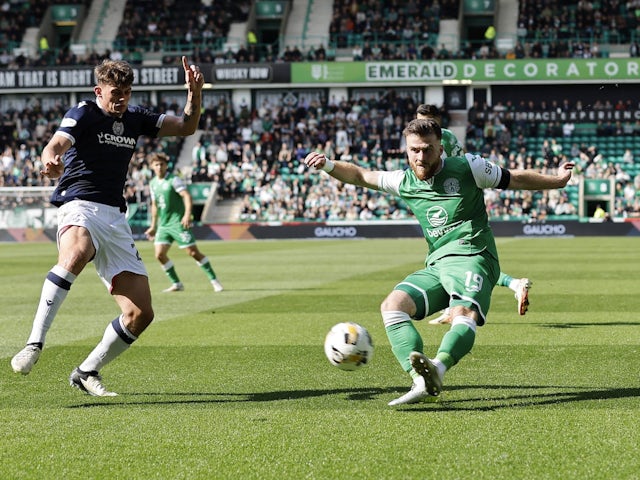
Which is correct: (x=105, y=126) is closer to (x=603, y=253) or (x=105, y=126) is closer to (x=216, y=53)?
(x=603, y=253)

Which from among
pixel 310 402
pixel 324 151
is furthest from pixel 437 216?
pixel 324 151

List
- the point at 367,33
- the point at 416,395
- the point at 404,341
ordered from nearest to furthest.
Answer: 1. the point at 416,395
2. the point at 404,341
3. the point at 367,33

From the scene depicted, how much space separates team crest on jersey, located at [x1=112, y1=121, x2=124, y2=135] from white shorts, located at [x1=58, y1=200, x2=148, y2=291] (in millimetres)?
550

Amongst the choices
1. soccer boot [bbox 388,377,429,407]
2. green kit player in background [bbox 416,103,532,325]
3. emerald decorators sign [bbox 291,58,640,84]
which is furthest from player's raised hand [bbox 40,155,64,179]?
emerald decorators sign [bbox 291,58,640,84]

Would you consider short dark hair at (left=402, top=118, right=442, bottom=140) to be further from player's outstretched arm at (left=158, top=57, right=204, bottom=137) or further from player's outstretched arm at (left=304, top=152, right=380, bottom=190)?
player's outstretched arm at (left=158, top=57, right=204, bottom=137)

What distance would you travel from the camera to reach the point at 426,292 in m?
7.05

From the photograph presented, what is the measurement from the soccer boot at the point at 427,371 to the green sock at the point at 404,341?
292mm

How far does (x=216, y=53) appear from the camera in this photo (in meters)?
54.5

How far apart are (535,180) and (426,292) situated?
3.55 feet

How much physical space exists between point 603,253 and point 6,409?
24583mm

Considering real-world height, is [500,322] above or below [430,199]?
below

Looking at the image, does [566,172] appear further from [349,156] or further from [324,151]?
[324,151]

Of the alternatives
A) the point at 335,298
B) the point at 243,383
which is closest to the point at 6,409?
the point at 243,383

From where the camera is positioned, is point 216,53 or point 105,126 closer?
point 105,126
